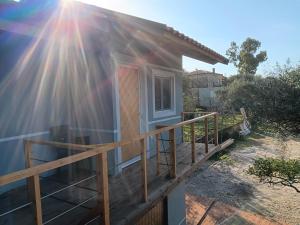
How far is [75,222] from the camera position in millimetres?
3105

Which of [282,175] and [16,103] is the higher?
[16,103]

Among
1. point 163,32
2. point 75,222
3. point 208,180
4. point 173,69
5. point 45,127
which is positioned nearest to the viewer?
point 75,222

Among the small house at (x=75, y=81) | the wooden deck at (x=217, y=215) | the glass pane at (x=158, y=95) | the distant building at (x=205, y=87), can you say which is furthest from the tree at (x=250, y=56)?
the small house at (x=75, y=81)

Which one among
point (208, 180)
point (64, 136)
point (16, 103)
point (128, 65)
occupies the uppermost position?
point (128, 65)

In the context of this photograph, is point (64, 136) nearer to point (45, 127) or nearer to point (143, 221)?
point (45, 127)

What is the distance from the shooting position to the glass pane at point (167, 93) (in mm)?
6953

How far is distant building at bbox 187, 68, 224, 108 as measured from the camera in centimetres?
3119

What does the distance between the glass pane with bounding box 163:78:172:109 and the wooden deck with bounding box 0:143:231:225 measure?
6.74ft

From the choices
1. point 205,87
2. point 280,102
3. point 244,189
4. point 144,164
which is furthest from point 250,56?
point 144,164

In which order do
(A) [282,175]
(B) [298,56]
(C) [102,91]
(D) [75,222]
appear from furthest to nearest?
(A) [282,175] < (B) [298,56] < (C) [102,91] < (D) [75,222]

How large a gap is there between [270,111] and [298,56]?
2.35 metres

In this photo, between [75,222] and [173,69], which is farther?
[173,69]

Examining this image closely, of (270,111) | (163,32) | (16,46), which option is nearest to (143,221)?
(163,32)

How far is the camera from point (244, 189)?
1130cm
